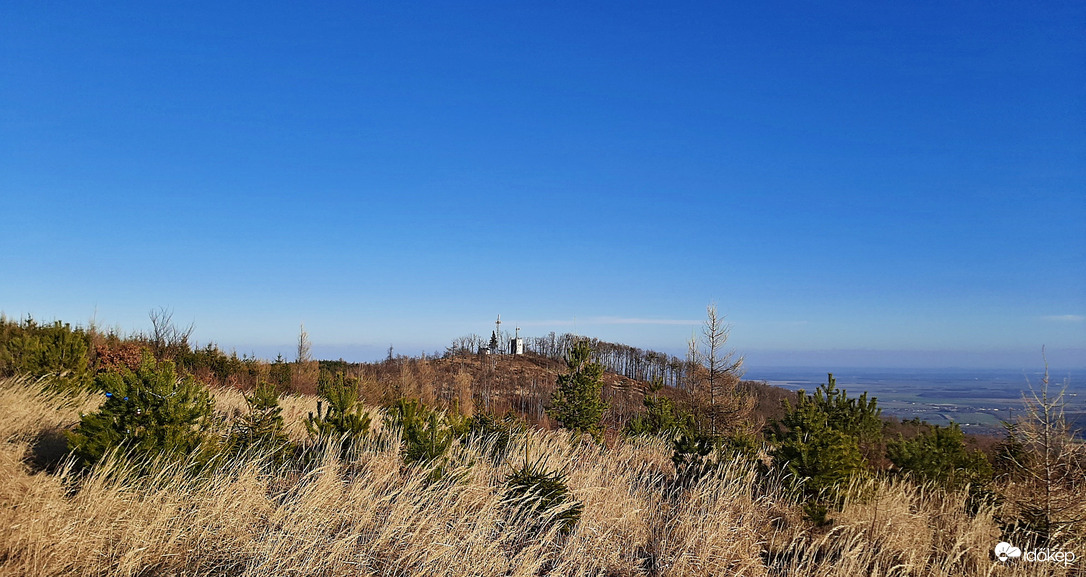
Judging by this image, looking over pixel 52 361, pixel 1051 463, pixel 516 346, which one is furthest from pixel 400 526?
pixel 516 346

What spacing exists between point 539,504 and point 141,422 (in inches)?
148

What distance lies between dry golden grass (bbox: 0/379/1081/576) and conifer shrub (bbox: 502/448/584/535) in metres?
0.13

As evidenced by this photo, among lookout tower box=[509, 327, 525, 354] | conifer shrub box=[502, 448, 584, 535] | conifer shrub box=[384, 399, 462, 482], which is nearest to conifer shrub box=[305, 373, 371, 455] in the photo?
conifer shrub box=[384, 399, 462, 482]

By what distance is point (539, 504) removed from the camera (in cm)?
482

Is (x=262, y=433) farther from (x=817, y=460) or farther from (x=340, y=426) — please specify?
(x=817, y=460)

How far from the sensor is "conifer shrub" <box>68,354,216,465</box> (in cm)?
488

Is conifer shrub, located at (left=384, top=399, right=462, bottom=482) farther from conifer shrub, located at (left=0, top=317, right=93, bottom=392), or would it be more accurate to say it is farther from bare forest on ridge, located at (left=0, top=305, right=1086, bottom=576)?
conifer shrub, located at (left=0, top=317, right=93, bottom=392)

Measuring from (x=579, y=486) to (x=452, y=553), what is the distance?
7.67 ft

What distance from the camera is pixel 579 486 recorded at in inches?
234

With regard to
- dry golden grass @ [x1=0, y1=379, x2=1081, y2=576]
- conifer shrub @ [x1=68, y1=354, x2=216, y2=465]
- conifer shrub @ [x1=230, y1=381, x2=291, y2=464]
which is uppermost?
conifer shrub @ [x1=68, y1=354, x2=216, y2=465]

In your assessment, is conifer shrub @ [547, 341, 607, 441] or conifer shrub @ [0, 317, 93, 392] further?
conifer shrub @ [547, 341, 607, 441]

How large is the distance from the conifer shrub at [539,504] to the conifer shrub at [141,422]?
116 inches

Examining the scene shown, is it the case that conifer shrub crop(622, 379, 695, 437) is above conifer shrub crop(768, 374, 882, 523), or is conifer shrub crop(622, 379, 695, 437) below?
below

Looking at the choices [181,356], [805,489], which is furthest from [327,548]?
[181,356]
